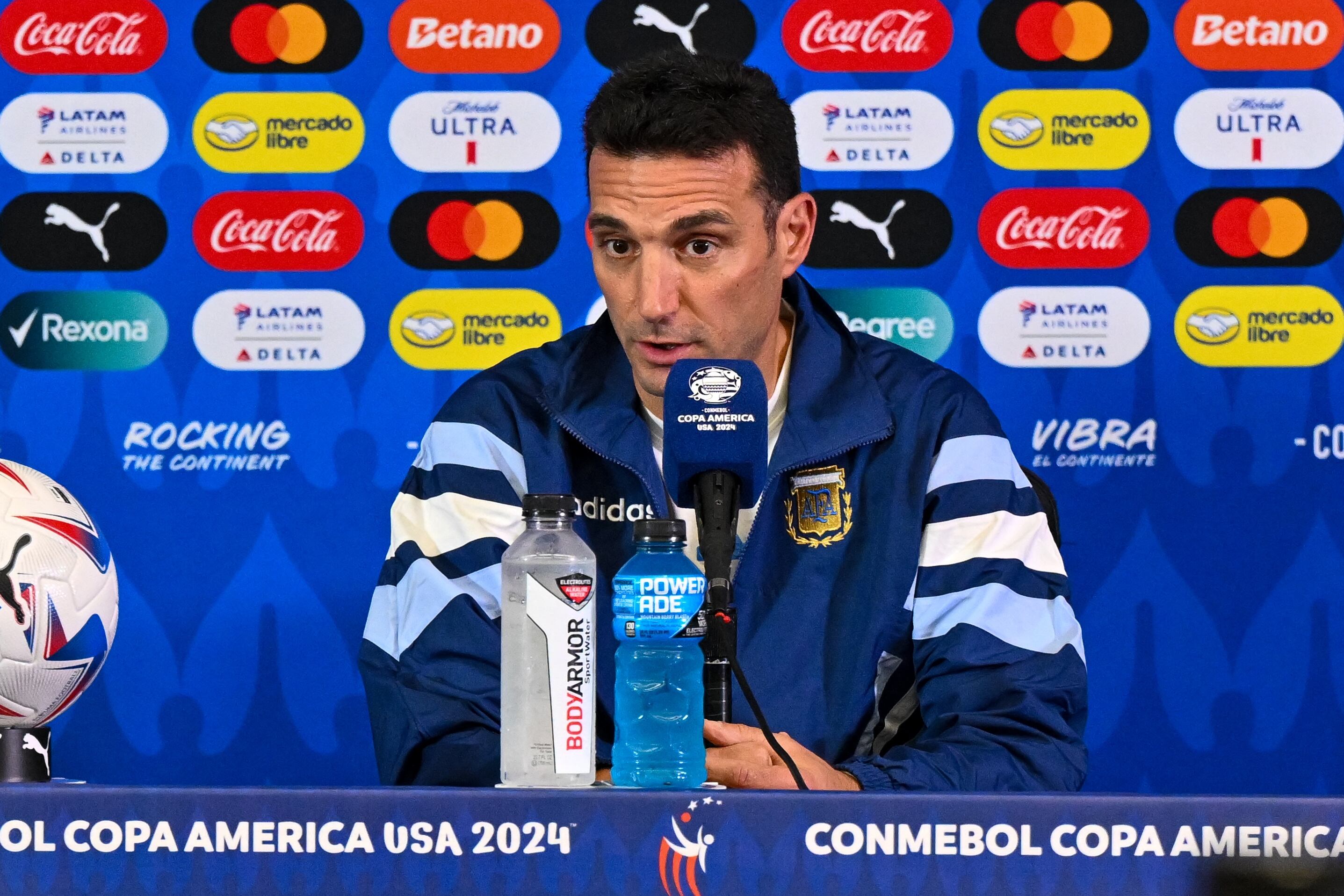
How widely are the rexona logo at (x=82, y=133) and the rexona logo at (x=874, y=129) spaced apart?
1.18 meters

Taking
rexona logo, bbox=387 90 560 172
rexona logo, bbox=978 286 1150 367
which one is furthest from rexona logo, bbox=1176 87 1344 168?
rexona logo, bbox=387 90 560 172

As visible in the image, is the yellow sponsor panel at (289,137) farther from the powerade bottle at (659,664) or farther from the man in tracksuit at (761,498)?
the powerade bottle at (659,664)

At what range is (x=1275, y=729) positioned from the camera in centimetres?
258

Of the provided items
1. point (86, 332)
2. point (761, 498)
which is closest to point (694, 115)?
point (761, 498)

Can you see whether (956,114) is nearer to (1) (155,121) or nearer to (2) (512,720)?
(1) (155,121)

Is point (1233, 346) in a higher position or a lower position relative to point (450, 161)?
lower

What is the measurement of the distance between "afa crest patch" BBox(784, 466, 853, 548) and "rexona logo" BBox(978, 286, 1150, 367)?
3.15 feet

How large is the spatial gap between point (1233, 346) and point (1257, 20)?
23.2 inches

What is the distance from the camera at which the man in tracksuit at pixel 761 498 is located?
1616mm

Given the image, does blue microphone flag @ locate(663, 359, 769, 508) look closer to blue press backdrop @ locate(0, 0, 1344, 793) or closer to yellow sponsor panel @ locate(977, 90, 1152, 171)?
blue press backdrop @ locate(0, 0, 1344, 793)

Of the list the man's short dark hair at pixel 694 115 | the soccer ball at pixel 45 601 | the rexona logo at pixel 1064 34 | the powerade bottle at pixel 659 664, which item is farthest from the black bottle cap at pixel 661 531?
the rexona logo at pixel 1064 34

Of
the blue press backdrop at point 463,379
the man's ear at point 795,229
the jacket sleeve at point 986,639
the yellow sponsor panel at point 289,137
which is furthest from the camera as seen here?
the yellow sponsor panel at point 289,137

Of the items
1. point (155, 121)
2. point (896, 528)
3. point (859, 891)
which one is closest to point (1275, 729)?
point (896, 528)

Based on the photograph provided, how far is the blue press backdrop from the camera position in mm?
2594
